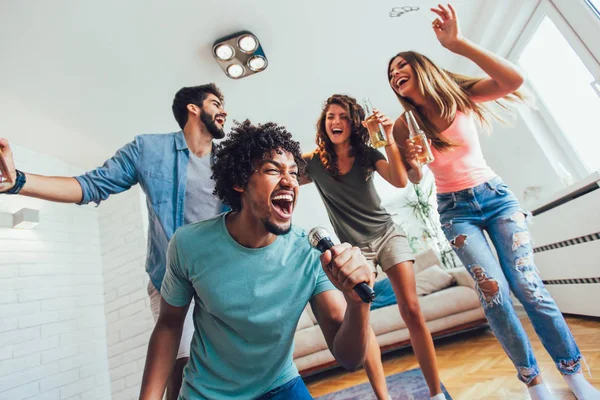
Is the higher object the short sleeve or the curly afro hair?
the curly afro hair

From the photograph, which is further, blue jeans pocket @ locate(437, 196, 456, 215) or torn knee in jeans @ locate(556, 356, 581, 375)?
blue jeans pocket @ locate(437, 196, 456, 215)

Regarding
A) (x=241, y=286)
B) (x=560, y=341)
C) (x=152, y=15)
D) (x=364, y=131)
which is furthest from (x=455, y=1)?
(x=241, y=286)

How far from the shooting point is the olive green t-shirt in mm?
1628

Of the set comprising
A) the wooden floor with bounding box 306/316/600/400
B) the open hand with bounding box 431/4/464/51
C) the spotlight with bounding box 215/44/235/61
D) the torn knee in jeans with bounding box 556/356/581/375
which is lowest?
the wooden floor with bounding box 306/316/600/400

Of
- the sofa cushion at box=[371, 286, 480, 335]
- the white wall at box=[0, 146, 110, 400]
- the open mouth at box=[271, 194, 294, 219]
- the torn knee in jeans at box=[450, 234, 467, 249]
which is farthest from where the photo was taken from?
the sofa cushion at box=[371, 286, 480, 335]

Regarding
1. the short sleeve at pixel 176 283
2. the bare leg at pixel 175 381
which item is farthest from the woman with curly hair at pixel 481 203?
the bare leg at pixel 175 381

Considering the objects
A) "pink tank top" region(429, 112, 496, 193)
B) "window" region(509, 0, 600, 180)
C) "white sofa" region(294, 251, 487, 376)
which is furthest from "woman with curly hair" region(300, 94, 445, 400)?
"window" region(509, 0, 600, 180)

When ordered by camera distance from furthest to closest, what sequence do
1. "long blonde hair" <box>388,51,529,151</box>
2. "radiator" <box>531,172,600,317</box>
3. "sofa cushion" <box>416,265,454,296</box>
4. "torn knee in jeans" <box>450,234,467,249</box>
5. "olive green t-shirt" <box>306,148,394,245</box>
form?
1. "sofa cushion" <box>416,265,454,296</box>
2. "radiator" <box>531,172,600,317</box>
3. "olive green t-shirt" <box>306,148,394,245</box>
4. "long blonde hair" <box>388,51,529,151</box>
5. "torn knee in jeans" <box>450,234,467,249</box>

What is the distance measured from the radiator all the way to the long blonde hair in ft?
3.83

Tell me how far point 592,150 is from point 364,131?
2362 millimetres

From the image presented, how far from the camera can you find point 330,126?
5.85ft

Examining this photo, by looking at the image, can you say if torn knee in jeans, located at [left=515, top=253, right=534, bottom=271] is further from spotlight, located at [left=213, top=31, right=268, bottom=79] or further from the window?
spotlight, located at [left=213, top=31, right=268, bottom=79]

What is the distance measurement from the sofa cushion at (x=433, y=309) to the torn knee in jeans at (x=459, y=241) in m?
→ 1.78

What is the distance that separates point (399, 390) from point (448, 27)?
204cm
